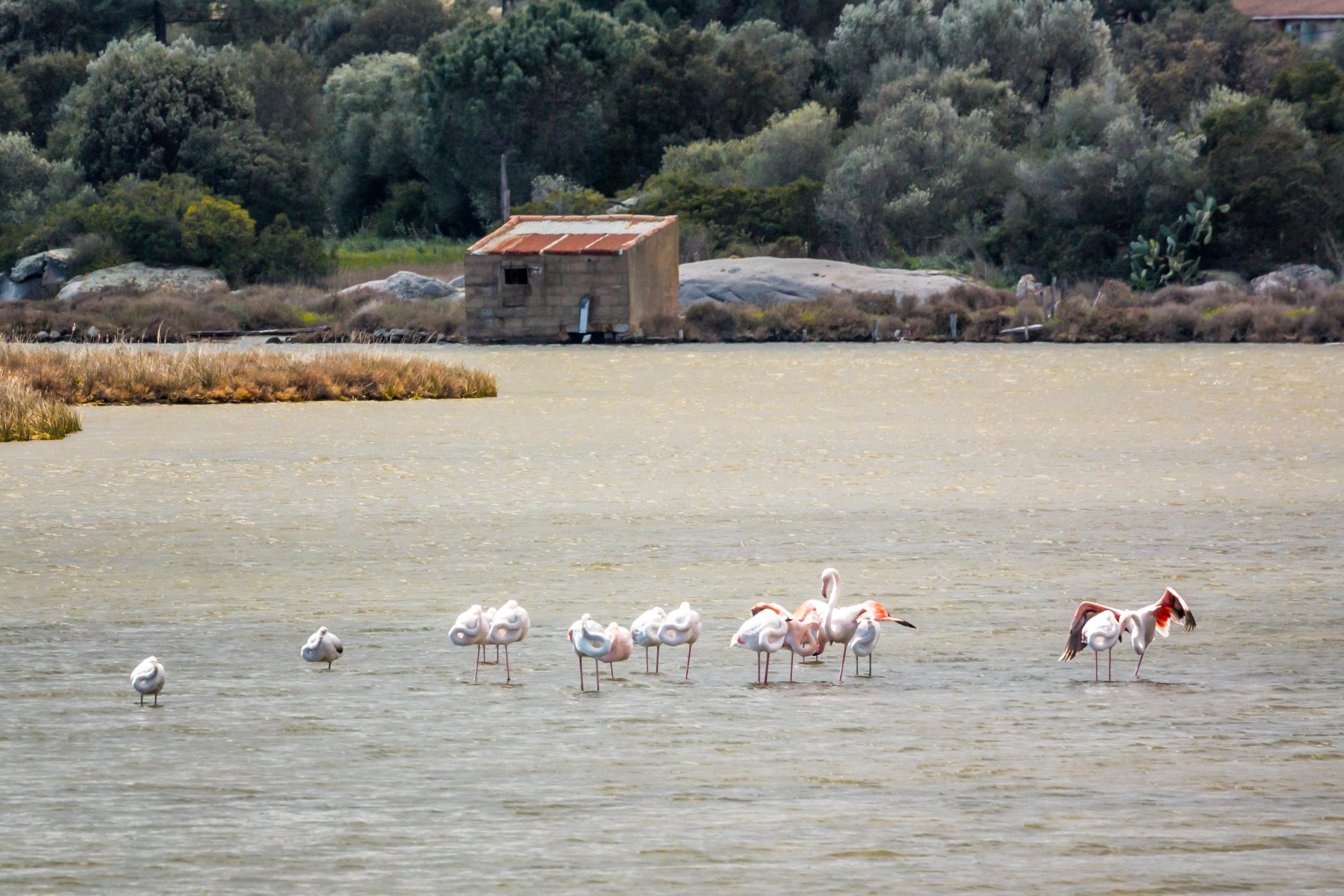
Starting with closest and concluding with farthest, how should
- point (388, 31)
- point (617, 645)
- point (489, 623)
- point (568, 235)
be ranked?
point (617, 645)
point (489, 623)
point (568, 235)
point (388, 31)

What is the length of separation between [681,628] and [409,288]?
55.7 metres

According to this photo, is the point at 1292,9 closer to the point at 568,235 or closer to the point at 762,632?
the point at 568,235

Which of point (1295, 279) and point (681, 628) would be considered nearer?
point (681, 628)

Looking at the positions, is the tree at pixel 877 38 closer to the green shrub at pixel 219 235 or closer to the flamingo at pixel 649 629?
the green shrub at pixel 219 235

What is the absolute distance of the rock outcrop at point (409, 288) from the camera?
6494 cm

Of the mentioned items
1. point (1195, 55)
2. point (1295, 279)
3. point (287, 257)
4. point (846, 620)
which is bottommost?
point (846, 620)

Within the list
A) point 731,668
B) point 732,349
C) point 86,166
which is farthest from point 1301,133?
point 731,668

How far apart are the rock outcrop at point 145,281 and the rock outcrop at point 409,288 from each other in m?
6.04

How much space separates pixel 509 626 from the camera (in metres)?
10.5

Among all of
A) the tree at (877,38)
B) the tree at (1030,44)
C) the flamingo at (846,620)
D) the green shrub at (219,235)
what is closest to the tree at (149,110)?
the green shrub at (219,235)

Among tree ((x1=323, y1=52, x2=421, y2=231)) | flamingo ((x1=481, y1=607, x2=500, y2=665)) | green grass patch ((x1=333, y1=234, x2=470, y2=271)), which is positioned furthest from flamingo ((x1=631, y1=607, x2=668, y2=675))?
tree ((x1=323, y1=52, x2=421, y2=231))

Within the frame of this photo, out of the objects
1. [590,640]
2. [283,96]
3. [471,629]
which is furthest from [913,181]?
[590,640]

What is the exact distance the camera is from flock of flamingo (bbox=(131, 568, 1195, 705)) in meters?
10.2

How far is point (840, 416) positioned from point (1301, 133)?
38.6m
